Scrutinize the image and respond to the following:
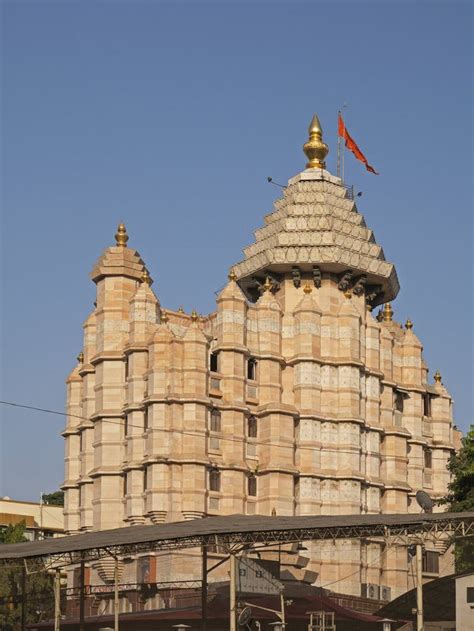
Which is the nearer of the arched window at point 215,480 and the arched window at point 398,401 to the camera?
the arched window at point 215,480

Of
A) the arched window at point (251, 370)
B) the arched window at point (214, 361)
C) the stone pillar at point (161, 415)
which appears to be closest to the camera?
the stone pillar at point (161, 415)

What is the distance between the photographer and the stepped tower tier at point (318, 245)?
83062mm

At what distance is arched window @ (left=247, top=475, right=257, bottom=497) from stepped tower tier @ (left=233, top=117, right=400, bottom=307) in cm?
1235

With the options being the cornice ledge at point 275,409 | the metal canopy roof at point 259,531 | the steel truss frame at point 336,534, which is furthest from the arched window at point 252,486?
the steel truss frame at point 336,534

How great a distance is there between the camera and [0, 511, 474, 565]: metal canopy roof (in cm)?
4641

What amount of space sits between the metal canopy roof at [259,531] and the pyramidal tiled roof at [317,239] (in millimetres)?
31241

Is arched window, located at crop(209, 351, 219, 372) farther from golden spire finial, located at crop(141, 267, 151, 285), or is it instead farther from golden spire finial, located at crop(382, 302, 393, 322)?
golden spire finial, located at crop(382, 302, 393, 322)

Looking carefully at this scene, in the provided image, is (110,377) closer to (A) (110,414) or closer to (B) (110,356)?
(B) (110,356)

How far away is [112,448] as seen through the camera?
78750mm

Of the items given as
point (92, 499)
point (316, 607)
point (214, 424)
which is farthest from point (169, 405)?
point (316, 607)

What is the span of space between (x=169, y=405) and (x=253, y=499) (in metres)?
7.37

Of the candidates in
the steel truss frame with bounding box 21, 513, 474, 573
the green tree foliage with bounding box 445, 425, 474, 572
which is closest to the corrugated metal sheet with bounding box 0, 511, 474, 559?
the steel truss frame with bounding box 21, 513, 474, 573

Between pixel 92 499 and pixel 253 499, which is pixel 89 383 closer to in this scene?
pixel 92 499

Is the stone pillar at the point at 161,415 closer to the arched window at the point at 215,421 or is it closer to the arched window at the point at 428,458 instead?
the arched window at the point at 215,421
